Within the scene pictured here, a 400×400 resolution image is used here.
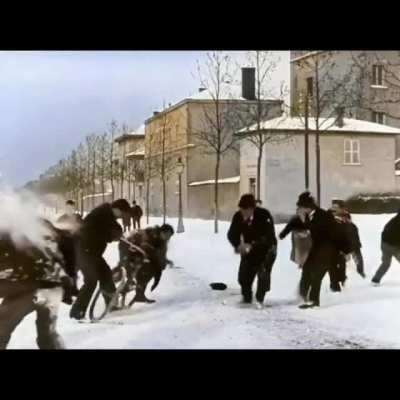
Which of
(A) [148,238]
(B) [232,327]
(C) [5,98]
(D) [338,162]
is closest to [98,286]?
(A) [148,238]

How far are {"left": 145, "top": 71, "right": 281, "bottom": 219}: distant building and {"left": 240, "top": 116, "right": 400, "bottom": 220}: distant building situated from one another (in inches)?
4.5

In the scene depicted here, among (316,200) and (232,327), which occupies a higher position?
(316,200)

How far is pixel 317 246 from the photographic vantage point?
522 cm

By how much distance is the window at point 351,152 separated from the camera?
211 inches

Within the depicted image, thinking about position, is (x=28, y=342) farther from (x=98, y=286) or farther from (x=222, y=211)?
(x=222, y=211)

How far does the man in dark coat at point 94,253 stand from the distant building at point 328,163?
0.96 metres

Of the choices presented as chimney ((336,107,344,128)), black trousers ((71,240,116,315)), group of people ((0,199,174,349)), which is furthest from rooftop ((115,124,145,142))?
chimney ((336,107,344,128))

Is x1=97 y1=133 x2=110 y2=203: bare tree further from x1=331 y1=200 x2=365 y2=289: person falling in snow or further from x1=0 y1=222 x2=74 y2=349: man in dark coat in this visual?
x1=331 y1=200 x2=365 y2=289: person falling in snow

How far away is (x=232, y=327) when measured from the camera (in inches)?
198

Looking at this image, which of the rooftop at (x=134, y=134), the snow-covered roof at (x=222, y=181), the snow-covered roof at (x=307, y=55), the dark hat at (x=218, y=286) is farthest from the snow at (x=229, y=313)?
the snow-covered roof at (x=307, y=55)

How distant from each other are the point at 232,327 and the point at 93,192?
4.29ft

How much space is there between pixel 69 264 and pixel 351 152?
2106 mm

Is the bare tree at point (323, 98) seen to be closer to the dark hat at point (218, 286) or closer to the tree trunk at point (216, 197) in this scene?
the tree trunk at point (216, 197)
